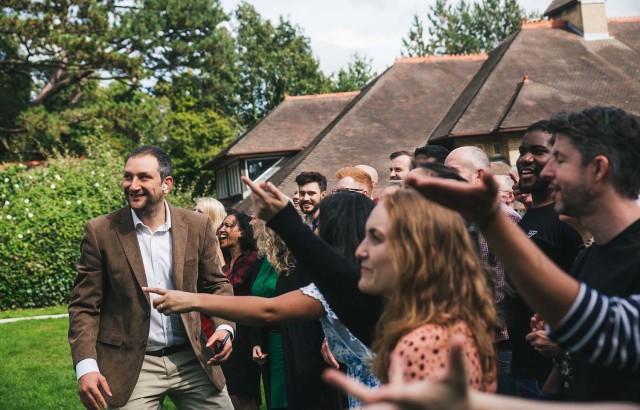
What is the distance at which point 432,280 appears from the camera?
296 centimetres

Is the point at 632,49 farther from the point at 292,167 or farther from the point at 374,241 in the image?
the point at 374,241

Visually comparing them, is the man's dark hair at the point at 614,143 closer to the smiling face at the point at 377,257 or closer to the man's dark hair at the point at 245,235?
the smiling face at the point at 377,257

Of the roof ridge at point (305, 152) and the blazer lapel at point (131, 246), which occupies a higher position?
the roof ridge at point (305, 152)

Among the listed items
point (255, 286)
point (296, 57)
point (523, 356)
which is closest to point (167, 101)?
point (296, 57)

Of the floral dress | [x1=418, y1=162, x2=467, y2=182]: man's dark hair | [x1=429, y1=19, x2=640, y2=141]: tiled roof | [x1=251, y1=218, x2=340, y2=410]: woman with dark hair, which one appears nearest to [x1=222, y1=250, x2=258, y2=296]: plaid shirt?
[x1=251, y1=218, x2=340, y2=410]: woman with dark hair

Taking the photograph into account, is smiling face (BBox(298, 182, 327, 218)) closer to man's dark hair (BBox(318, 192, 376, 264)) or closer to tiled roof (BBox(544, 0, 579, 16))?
man's dark hair (BBox(318, 192, 376, 264))

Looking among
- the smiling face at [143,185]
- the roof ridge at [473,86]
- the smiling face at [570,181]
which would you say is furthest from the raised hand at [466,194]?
the roof ridge at [473,86]

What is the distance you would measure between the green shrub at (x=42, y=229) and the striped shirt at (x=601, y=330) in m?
22.2

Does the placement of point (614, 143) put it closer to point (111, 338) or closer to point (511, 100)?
point (111, 338)

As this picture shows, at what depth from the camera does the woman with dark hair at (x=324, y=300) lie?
11.9ft

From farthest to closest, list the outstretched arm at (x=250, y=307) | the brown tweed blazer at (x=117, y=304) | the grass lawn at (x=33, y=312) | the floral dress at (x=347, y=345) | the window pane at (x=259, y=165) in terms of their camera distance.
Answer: the window pane at (x=259, y=165) → the grass lawn at (x=33, y=312) → the brown tweed blazer at (x=117, y=304) → the floral dress at (x=347, y=345) → the outstretched arm at (x=250, y=307)

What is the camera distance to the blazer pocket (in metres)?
5.50

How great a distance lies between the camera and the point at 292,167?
3634 cm

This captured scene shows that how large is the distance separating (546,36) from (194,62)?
17.5m
